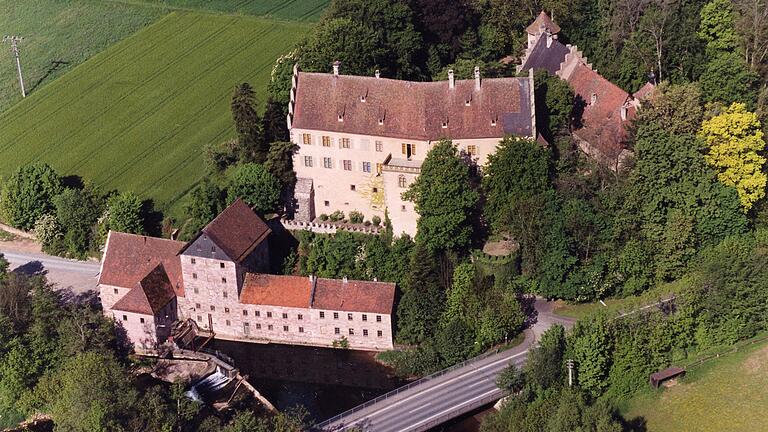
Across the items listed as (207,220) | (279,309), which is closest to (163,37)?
(207,220)

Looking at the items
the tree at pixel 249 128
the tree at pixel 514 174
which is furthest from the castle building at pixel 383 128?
the tree at pixel 249 128

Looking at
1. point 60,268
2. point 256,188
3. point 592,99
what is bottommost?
point 60,268

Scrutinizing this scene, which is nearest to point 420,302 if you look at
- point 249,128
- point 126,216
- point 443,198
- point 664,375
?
point 443,198

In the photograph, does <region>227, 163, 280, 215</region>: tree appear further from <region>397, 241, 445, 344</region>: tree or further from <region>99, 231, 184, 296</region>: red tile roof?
<region>397, 241, 445, 344</region>: tree

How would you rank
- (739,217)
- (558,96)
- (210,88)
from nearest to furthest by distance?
(739,217), (558,96), (210,88)

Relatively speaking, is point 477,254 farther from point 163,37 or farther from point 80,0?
point 80,0

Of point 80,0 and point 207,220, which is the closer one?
point 207,220

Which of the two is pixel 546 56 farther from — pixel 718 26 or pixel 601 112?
pixel 718 26

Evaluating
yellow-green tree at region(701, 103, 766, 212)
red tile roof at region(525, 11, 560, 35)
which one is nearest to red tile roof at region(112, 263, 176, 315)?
yellow-green tree at region(701, 103, 766, 212)
